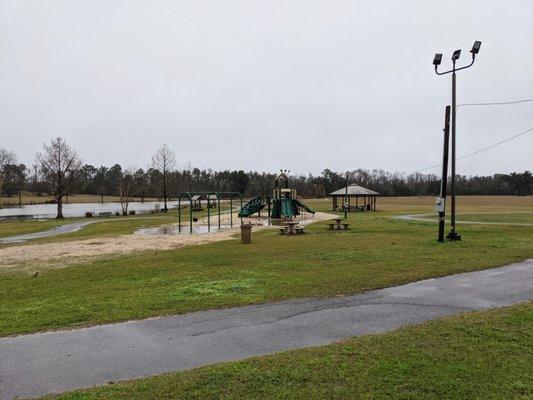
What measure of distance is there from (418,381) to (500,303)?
12.4 ft

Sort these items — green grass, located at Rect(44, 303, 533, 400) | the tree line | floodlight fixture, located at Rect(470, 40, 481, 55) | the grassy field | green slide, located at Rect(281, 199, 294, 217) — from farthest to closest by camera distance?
the tree line → green slide, located at Rect(281, 199, 294, 217) → floodlight fixture, located at Rect(470, 40, 481, 55) → the grassy field → green grass, located at Rect(44, 303, 533, 400)

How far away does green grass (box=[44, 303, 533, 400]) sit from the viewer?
3.72m

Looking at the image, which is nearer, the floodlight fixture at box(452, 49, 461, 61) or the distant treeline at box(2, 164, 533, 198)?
the floodlight fixture at box(452, 49, 461, 61)

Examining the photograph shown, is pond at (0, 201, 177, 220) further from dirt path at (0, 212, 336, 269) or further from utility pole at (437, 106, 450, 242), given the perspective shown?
utility pole at (437, 106, 450, 242)

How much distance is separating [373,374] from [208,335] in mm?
2236

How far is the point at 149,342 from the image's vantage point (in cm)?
533

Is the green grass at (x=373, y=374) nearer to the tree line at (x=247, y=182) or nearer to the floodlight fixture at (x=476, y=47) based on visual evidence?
the floodlight fixture at (x=476, y=47)

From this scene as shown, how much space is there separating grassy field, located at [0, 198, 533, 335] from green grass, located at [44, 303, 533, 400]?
8.61ft

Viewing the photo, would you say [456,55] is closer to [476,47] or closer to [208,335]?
[476,47]

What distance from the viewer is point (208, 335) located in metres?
5.54

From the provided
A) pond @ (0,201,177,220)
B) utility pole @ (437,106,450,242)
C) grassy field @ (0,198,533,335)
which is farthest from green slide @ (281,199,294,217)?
pond @ (0,201,177,220)

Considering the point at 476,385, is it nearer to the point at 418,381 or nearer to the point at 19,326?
the point at 418,381

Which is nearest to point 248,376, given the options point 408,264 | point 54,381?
point 54,381

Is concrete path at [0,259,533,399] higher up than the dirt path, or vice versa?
concrete path at [0,259,533,399]
